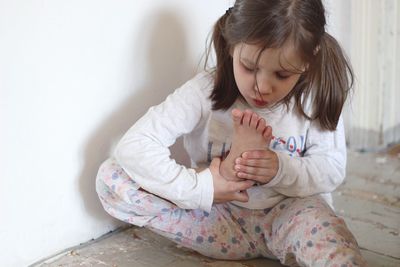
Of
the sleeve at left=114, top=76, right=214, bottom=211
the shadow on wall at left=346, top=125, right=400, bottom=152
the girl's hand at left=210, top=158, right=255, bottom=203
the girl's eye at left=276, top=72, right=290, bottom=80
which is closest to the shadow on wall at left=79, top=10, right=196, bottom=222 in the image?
the sleeve at left=114, top=76, right=214, bottom=211

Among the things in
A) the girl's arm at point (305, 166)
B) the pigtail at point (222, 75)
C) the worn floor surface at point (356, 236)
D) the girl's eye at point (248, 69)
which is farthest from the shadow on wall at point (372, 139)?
the girl's eye at point (248, 69)

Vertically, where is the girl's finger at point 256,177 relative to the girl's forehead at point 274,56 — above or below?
below

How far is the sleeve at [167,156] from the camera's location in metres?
1.02

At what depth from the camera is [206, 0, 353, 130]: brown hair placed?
907 millimetres

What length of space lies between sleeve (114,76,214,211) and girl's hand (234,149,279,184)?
0.05 metres

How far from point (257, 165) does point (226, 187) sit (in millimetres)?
62

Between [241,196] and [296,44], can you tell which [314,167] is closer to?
[241,196]

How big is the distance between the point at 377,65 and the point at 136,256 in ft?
2.56

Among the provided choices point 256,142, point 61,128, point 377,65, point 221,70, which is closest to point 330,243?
point 256,142

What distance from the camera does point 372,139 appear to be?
5.17 feet

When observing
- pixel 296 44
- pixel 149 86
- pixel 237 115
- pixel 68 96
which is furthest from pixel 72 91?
pixel 296 44

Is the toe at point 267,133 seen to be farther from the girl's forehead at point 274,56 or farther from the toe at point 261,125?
the girl's forehead at point 274,56

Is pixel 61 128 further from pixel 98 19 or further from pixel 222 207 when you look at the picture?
pixel 222 207

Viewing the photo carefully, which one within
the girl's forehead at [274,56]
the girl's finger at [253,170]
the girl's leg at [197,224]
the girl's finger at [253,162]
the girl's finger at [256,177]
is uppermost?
the girl's forehead at [274,56]
